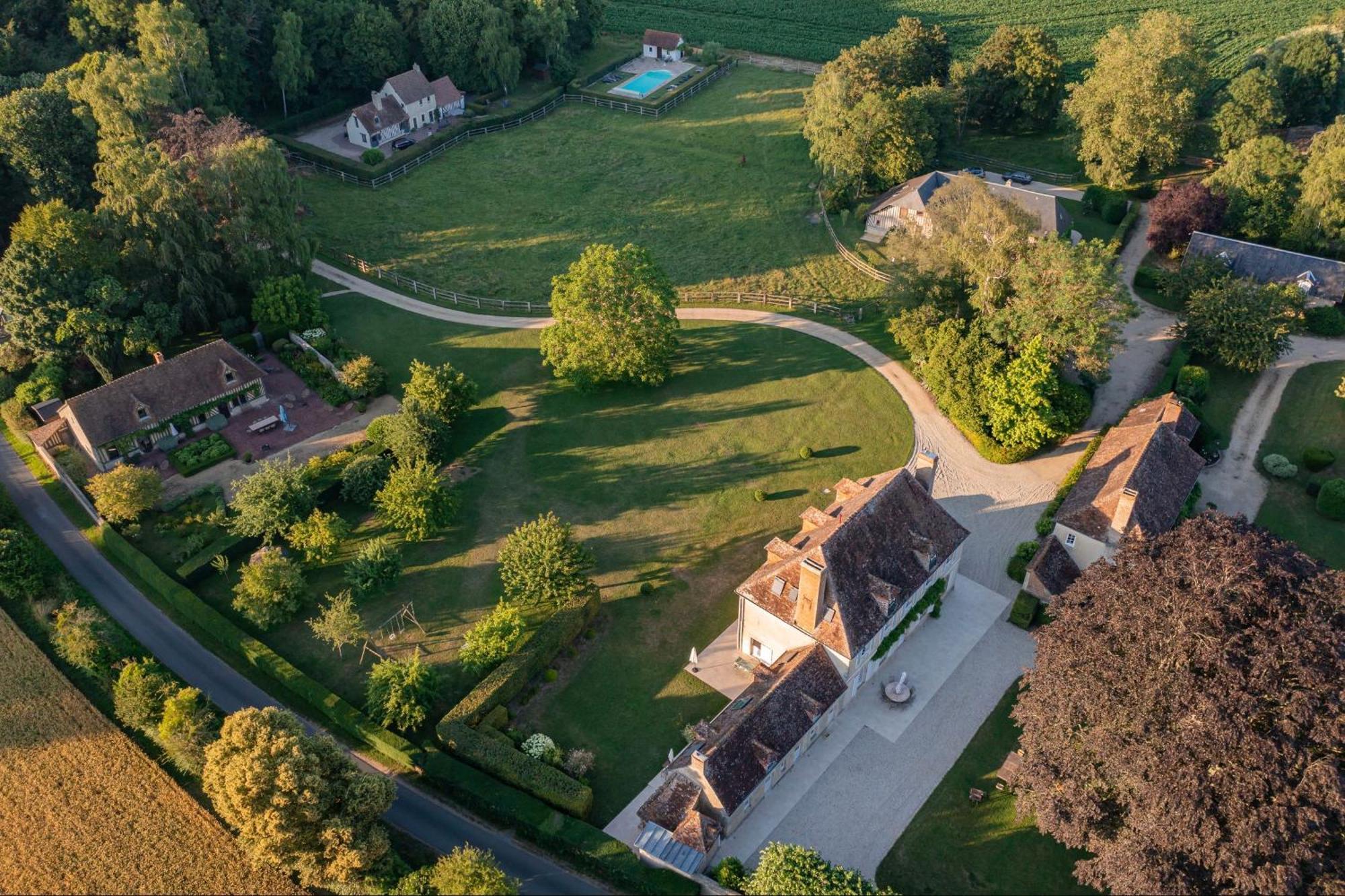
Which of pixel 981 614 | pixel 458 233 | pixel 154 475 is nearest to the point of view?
pixel 981 614

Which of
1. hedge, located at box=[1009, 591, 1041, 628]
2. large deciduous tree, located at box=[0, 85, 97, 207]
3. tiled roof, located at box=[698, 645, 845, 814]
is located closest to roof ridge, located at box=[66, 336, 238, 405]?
large deciduous tree, located at box=[0, 85, 97, 207]

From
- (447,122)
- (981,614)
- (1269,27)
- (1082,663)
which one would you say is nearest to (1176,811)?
(1082,663)

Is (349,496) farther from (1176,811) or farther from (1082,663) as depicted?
(1176,811)

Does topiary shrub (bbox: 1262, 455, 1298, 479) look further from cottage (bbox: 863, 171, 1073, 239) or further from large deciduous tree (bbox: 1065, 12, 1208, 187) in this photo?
large deciduous tree (bbox: 1065, 12, 1208, 187)

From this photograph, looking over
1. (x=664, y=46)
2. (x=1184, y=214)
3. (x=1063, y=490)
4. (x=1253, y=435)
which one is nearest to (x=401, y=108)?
(x=664, y=46)

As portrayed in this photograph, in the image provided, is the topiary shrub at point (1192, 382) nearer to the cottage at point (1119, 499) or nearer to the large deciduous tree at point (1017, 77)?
the cottage at point (1119, 499)
